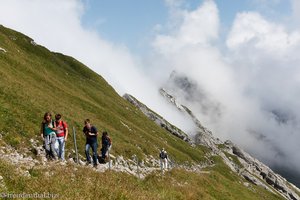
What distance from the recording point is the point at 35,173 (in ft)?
53.8

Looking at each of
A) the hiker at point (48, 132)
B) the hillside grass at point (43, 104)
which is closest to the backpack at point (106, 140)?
the hillside grass at point (43, 104)

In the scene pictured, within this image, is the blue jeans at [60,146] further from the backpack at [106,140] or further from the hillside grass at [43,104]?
the backpack at [106,140]

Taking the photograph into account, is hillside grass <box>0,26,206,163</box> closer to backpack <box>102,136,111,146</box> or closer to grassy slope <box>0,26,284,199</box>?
grassy slope <box>0,26,284,199</box>

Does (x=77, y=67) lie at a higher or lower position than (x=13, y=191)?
higher

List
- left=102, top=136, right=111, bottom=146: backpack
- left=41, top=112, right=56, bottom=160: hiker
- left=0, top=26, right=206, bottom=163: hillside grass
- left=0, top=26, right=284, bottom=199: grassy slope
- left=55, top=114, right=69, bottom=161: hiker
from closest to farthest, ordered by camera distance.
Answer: left=0, top=26, right=284, bottom=199: grassy slope, left=41, top=112, right=56, bottom=160: hiker, left=55, top=114, right=69, bottom=161: hiker, left=102, top=136, right=111, bottom=146: backpack, left=0, top=26, right=206, bottom=163: hillside grass

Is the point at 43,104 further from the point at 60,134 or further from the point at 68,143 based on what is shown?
the point at 60,134

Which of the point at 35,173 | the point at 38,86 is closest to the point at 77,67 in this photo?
the point at 38,86

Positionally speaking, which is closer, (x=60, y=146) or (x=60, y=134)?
(x=60, y=134)

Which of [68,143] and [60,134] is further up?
[60,134]

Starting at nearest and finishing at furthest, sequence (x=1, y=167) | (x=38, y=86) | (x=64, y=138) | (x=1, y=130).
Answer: (x=1, y=167)
(x=64, y=138)
(x=1, y=130)
(x=38, y=86)

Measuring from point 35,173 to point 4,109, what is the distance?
58.0 feet

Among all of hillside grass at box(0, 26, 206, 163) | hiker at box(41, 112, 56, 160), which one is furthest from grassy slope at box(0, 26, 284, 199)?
hiker at box(41, 112, 56, 160)

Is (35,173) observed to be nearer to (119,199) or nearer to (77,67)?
(119,199)

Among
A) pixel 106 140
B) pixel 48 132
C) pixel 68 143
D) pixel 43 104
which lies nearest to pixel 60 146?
pixel 48 132
